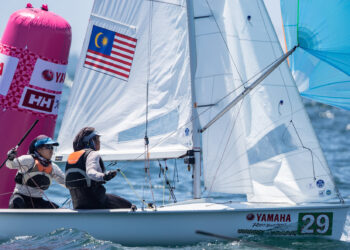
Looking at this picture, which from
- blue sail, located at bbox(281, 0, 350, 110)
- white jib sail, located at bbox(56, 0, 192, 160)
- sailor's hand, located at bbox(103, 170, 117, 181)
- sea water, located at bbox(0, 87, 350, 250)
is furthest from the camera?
white jib sail, located at bbox(56, 0, 192, 160)

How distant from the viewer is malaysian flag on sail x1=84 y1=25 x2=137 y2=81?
629 centimetres

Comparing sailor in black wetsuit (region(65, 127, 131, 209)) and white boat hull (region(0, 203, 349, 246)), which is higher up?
sailor in black wetsuit (region(65, 127, 131, 209))

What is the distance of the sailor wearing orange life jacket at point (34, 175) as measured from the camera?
5918 millimetres

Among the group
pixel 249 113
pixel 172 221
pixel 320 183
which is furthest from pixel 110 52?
pixel 320 183

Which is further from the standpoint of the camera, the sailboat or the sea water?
the sailboat

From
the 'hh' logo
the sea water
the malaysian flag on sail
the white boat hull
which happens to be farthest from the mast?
the 'hh' logo

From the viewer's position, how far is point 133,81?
20.6 ft

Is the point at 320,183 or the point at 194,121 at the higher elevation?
the point at 194,121

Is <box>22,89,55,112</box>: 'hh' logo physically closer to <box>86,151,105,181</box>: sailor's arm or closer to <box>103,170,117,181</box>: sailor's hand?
<box>86,151,105,181</box>: sailor's arm

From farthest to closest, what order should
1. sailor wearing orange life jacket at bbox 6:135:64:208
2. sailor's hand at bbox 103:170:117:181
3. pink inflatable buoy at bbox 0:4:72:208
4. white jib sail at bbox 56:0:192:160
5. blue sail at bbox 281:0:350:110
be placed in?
pink inflatable buoy at bbox 0:4:72:208
white jib sail at bbox 56:0:192:160
blue sail at bbox 281:0:350:110
sailor wearing orange life jacket at bbox 6:135:64:208
sailor's hand at bbox 103:170:117:181

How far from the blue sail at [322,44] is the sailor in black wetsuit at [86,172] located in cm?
203

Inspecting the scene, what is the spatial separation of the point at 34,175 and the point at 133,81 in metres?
1.21

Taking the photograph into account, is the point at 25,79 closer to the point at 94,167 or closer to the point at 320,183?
the point at 94,167

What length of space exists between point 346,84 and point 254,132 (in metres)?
0.94
